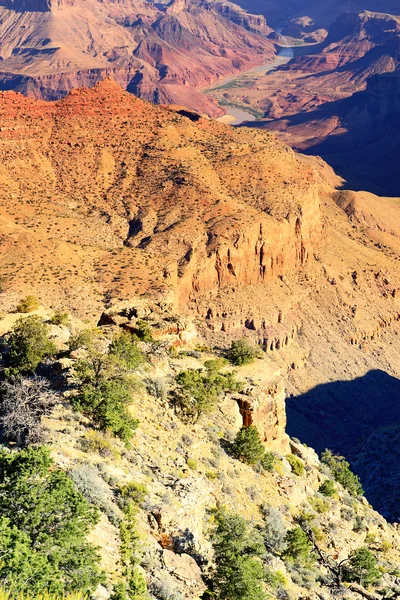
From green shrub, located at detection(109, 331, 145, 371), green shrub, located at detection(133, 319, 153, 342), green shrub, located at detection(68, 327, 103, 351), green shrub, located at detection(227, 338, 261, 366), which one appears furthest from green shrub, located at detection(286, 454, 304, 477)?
green shrub, located at detection(68, 327, 103, 351)

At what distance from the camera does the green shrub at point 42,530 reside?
1731 cm

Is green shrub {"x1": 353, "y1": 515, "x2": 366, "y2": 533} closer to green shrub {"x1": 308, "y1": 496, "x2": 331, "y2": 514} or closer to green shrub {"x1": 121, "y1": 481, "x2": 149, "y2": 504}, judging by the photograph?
green shrub {"x1": 308, "y1": 496, "x2": 331, "y2": 514}

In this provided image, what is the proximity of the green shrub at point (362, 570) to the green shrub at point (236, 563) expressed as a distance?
836cm

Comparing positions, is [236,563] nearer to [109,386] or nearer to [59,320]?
[109,386]

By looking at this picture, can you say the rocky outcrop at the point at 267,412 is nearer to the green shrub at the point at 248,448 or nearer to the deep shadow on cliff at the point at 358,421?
the green shrub at the point at 248,448

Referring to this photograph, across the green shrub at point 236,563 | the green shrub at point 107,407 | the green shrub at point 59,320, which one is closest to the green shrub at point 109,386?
the green shrub at point 107,407

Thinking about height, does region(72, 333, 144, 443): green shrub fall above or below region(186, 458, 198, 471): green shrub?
above

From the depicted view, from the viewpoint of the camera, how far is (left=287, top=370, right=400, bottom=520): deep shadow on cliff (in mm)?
70938

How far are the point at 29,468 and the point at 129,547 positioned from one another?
4.25 metres

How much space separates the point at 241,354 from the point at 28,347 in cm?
1568

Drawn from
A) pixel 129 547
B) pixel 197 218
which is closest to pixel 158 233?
pixel 197 218

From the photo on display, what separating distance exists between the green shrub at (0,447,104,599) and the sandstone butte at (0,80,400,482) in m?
48.9

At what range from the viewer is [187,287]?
83.7m

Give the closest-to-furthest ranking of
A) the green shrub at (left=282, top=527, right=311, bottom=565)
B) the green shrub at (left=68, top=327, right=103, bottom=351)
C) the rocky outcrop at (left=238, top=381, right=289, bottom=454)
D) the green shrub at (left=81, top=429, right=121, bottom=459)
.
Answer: the green shrub at (left=81, top=429, right=121, bottom=459), the green shrub at (left=282, top=527, right=311, bottom=565), the green shrub at (left=68, top=327, right=103, bottom=351), the rocky outcrop at (left=238, top=381, right=289, bottom=454)
